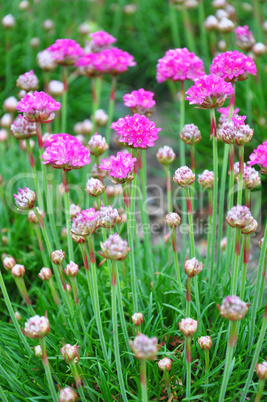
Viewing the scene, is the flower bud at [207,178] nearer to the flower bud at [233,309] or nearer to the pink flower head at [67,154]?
the pink flower head at [67,154]

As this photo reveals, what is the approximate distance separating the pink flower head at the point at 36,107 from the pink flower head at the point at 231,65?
546mm

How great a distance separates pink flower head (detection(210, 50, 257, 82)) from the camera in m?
1.50

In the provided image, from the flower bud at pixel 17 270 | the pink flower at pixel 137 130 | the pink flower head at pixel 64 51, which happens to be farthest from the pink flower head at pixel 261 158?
the pink flower head at pixel 64 51

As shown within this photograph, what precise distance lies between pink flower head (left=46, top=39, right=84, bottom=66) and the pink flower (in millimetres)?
827

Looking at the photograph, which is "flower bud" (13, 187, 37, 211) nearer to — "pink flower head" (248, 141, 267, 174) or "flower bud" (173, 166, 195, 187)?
"flower bud" (173, 166, 195, 187)

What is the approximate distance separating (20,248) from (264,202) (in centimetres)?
135

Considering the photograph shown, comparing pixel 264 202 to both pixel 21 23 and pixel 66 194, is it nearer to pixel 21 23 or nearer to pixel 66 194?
pixel 66 194

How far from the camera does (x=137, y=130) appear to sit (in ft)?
4.48

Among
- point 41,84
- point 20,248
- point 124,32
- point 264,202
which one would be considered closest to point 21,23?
point 41,84

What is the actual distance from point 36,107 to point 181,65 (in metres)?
0.61

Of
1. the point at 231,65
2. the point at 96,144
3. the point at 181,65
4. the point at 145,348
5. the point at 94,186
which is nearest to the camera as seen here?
the point at 145,348

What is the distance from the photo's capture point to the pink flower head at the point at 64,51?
80.9 inches

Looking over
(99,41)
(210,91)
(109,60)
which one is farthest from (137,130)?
(99,41)

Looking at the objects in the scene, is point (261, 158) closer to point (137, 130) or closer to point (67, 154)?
point (137, 130)
